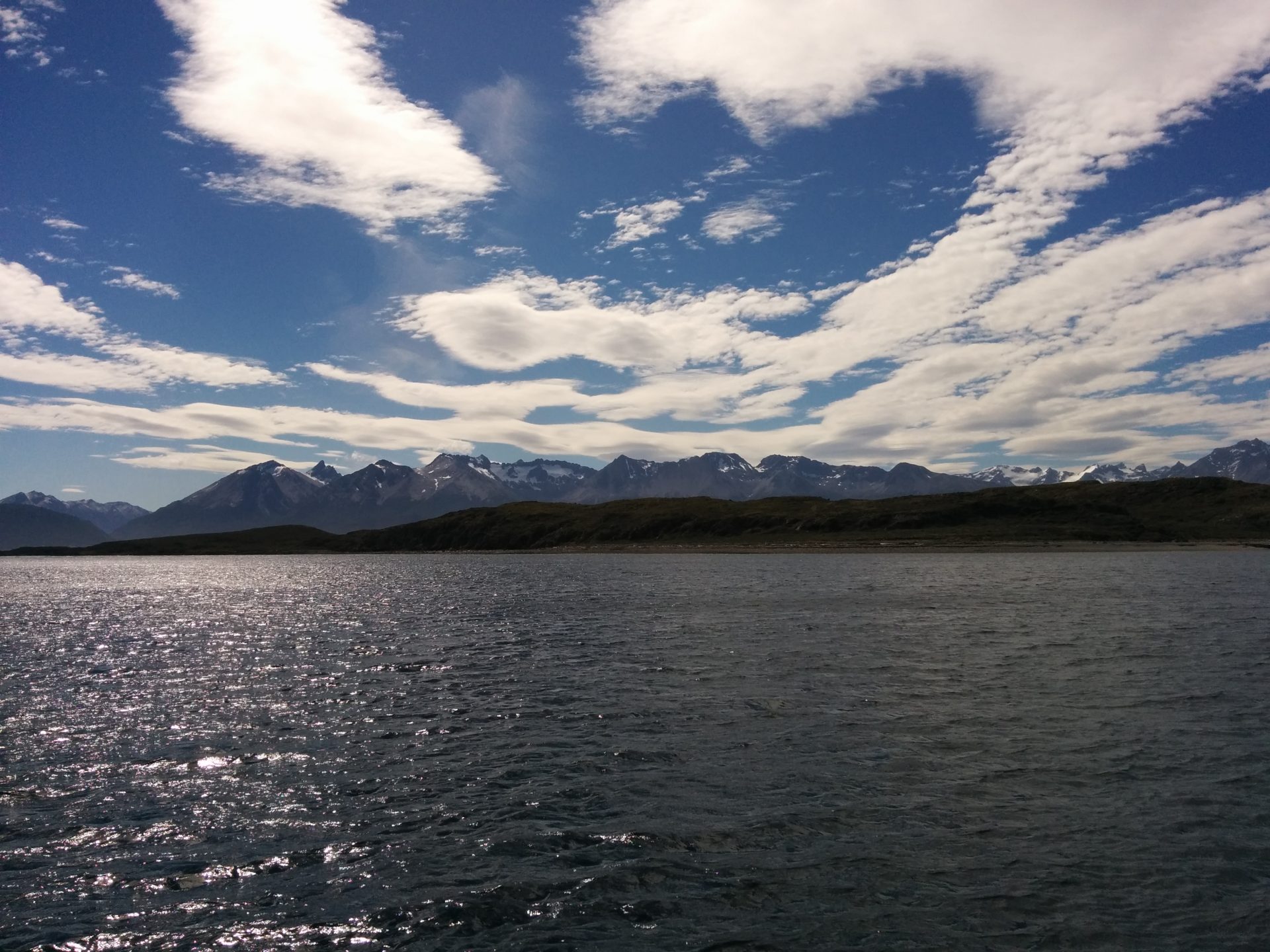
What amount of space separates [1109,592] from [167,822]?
91.0 meters

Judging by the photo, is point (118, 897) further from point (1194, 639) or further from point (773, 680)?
point (1194, 639)

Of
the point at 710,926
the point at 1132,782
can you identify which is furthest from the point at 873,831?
the point at 1132,782

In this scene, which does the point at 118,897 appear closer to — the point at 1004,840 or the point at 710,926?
the point at 710,926

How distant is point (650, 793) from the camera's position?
79.7 feet

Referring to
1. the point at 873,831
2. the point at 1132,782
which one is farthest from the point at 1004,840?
the point at 1132,782

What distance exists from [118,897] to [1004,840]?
20447 mm

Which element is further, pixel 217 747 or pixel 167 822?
pixel 217 747

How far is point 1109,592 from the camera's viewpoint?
3474 inches

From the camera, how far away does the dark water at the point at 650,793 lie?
665 inches

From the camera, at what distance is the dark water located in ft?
55.4

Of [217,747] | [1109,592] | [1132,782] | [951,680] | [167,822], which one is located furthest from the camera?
[1109,592]

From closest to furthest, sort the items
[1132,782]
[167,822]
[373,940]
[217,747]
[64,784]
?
[373,940]
[167,822]
[1132,782]
[64,784]
[217,747]

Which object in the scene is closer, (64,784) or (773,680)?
(64,784)

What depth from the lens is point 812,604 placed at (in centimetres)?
7888
